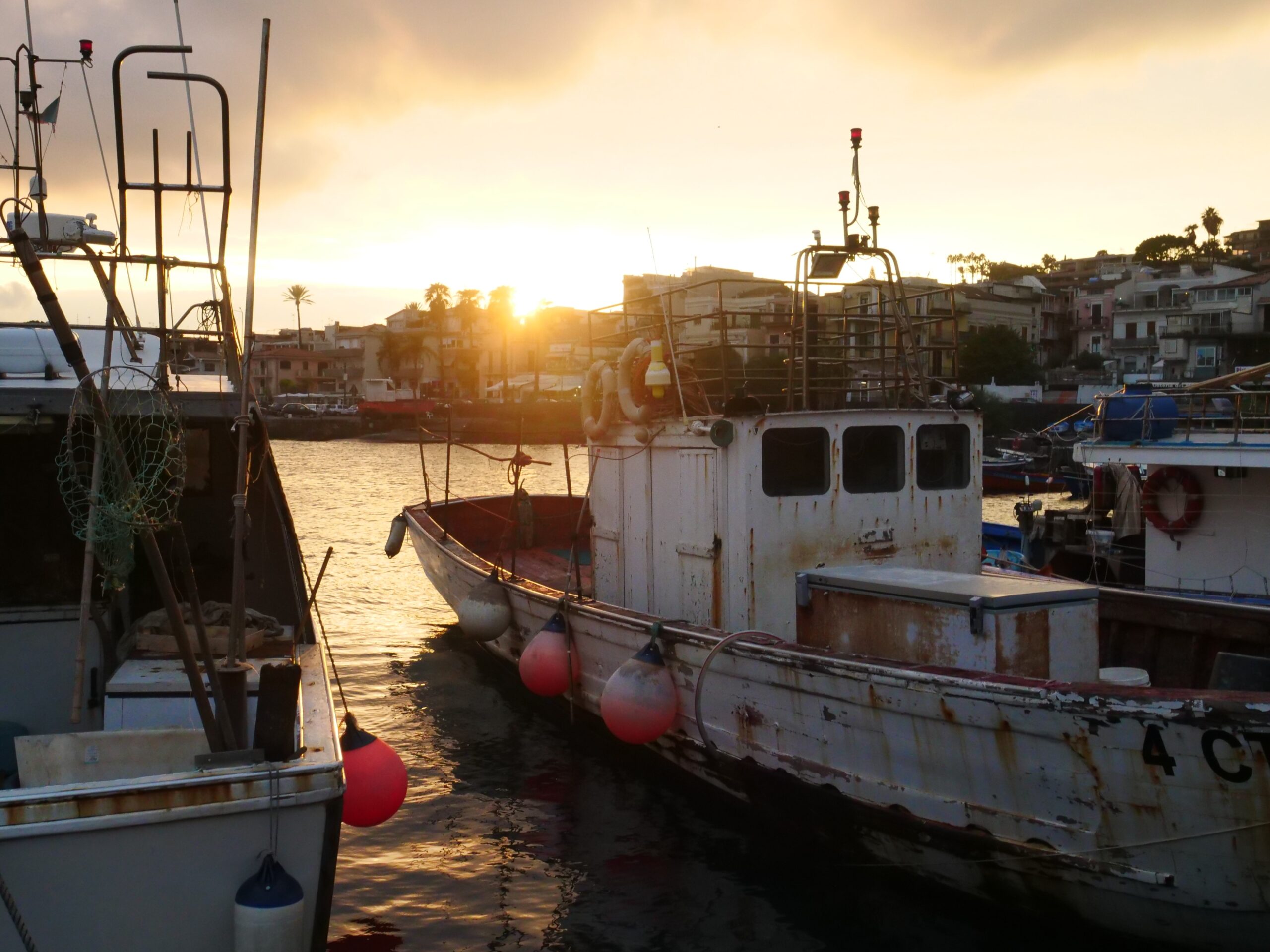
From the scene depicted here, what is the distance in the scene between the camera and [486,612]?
11.0 meters

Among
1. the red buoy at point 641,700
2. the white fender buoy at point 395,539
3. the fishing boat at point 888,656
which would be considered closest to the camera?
the fishing boat at point 888,656

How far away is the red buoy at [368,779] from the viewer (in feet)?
19.3

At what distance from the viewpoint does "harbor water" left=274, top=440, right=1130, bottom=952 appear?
6.65 m

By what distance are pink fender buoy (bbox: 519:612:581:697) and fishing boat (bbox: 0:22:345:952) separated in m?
2.84

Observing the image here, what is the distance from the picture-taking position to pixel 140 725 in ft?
17.2

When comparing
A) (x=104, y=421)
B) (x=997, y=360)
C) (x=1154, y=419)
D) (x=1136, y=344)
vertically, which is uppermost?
(x=1136, y=344)

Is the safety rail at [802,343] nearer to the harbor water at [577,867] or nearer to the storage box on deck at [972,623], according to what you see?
the storage box on deck at [972,623]

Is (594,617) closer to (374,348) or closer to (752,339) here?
(752,339)

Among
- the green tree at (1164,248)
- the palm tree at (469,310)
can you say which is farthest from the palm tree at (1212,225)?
the palm tree at (469,310)

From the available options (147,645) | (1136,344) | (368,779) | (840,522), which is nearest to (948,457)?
(840,522)

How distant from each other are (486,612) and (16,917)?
23.1 ft

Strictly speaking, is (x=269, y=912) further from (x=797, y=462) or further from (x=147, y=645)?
(x=797, y=462)

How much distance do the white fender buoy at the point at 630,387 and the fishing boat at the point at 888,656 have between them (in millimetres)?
21

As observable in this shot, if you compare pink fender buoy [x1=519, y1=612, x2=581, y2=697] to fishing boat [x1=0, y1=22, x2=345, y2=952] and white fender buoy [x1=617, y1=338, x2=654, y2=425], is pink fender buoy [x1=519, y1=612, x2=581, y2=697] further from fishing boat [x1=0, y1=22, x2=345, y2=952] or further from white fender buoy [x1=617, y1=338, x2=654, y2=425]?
fishing boat [x1=0, y1=22, x2=345, y2=952]
